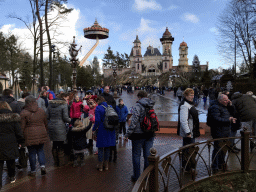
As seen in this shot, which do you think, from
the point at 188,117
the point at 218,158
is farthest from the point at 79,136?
the point at 218,158

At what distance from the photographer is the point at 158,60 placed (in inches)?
3964

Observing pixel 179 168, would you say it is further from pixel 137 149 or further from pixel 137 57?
pixel 137 57

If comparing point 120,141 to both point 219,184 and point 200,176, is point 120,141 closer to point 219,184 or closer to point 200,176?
point 200,176

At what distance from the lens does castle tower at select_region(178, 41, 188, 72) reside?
9762 cm

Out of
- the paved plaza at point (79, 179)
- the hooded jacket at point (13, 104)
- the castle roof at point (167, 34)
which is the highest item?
the castle roof at point (167, 34)

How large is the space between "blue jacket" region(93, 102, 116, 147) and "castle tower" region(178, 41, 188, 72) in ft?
314

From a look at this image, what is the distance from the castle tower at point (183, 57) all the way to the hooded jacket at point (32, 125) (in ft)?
316

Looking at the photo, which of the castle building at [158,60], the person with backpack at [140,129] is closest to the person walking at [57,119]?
the person with backpack at [140,129]

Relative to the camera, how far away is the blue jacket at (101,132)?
504cm

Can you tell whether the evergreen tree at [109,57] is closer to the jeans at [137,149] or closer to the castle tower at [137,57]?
the castle tower at [137,57]

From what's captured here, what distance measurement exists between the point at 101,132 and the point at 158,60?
98088mm

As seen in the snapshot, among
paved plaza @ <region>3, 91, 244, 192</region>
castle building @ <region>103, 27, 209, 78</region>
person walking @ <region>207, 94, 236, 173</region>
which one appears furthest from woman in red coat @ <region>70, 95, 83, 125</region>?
castle building @ <region>103, 27, 209, 78</region>

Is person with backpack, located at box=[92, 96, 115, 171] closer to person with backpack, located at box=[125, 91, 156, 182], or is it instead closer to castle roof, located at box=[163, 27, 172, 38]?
person with backpack, located at box=[125, 91, 156, 182]

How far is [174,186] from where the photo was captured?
4410mm
